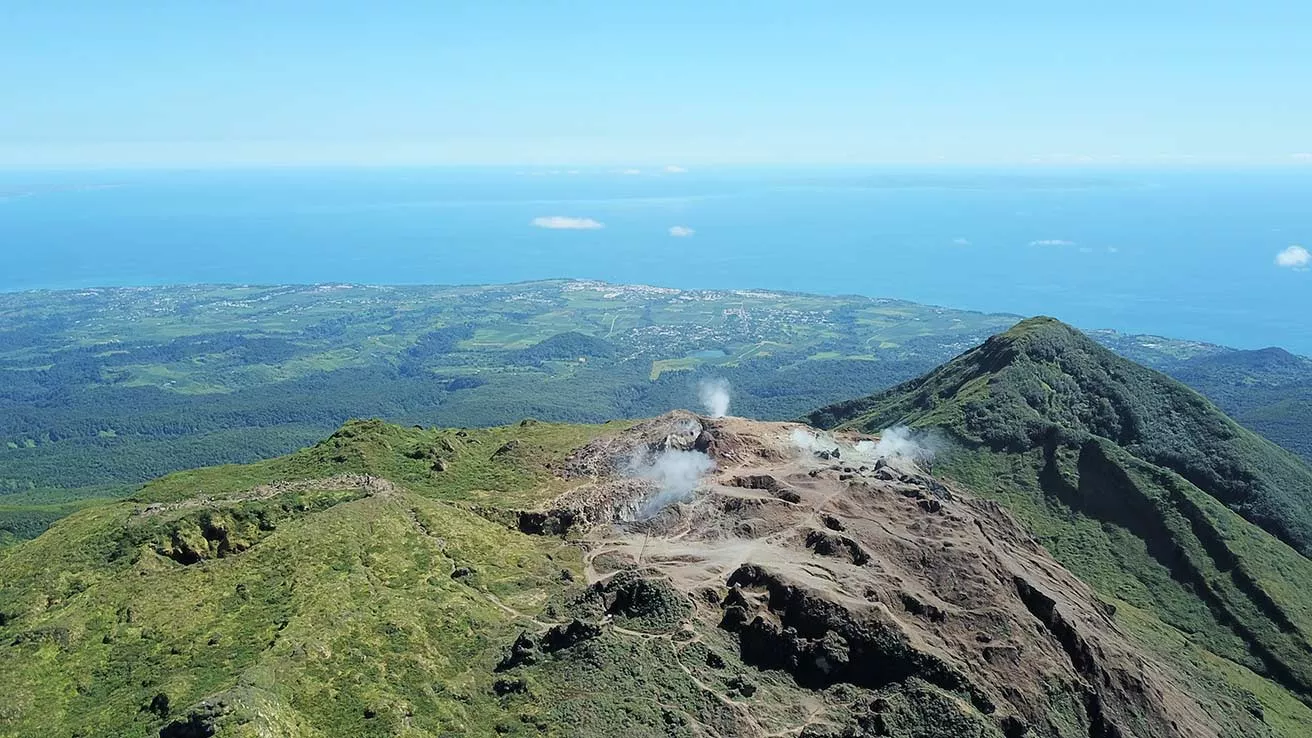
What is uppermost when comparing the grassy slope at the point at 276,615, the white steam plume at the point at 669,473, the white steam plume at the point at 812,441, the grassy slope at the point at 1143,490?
the grassy slope at the point at 276,615

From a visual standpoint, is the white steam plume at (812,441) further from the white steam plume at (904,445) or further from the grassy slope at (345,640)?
the grassy slope at (345,640)

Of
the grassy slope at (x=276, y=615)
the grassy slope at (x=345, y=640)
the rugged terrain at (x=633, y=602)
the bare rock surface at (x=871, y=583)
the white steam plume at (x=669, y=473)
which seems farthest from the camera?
the white steam plume at (x=669, y=473)

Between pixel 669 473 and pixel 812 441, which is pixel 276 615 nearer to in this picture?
pixel 669 473

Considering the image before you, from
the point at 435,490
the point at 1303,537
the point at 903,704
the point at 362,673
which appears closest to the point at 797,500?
the point at 903,704

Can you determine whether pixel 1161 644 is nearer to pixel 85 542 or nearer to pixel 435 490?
pixel 435 490

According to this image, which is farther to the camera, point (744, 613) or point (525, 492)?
point (525, 492)

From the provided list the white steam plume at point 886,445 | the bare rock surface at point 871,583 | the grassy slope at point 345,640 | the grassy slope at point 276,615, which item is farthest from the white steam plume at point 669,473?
the white steam plume at point 886,445
